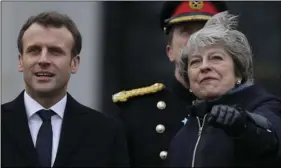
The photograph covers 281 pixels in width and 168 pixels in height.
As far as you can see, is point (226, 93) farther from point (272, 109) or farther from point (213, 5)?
point (213, 5)

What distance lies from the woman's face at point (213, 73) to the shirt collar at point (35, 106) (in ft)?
1.31

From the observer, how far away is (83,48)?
3.59 meters

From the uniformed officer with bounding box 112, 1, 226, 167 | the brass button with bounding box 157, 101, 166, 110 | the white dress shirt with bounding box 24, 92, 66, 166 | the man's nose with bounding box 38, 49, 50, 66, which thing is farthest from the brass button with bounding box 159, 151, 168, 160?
the man's nose with bounding box 38, 49, 50, 66

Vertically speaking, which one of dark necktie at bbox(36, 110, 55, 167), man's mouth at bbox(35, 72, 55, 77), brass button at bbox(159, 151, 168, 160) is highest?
man's mouth at bbox(35, 72, 55, 77)

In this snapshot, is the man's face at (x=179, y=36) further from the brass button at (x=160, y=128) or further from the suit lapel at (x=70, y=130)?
the suit lapel at (x=70, y=130)

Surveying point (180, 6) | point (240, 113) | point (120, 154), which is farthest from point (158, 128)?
point (240, 113)

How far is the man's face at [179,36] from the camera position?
2617mm

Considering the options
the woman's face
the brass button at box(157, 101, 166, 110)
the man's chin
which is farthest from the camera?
the brass button at box(157, 101, 166, 110)

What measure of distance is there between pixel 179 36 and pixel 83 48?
3.28 feet

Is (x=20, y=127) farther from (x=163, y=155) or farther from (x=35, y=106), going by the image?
(x=163, y=155)

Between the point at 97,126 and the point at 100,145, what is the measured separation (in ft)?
0.24

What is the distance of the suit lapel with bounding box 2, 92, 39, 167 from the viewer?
89.0 inches

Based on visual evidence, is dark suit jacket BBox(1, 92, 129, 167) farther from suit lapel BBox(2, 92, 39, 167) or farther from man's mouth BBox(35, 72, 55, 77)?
man's mouth BBox(35, 72, 55, 77)

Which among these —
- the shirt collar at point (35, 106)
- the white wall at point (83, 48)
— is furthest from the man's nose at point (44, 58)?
the white wall at point (83, 48)
